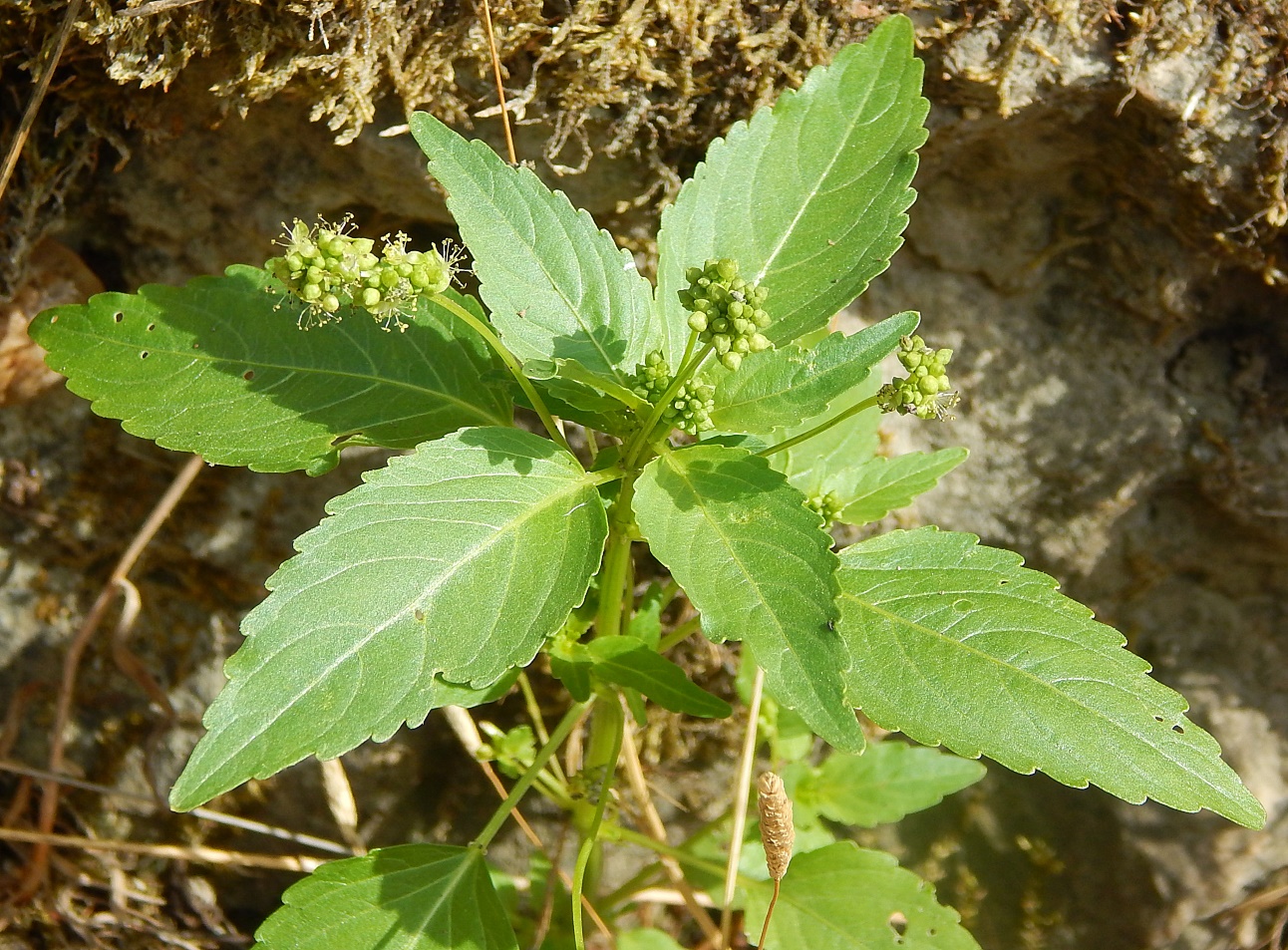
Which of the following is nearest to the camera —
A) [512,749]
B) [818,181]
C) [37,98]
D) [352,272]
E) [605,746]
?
[352,272]

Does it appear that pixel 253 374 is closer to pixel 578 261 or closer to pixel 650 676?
pixel 578 261

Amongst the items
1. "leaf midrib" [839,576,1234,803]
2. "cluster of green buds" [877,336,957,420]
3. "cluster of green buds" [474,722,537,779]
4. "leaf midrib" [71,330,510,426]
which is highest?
"cluster of green buds" [877,336,957,420]

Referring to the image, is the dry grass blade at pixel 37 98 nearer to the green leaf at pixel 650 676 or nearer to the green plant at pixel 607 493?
the green plant at pixel 607 493

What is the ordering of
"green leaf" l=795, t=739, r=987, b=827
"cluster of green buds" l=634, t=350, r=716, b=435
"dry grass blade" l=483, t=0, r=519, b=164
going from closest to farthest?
"cluster of green buds" l=634, t=350, r=716, b=435 < "dry grass blade" l=483, t=0, r=519, b=164 < "green leaf" l=795, t=739, r=987, b=827

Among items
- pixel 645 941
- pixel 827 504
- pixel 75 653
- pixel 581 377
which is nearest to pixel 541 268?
pixel 581 377

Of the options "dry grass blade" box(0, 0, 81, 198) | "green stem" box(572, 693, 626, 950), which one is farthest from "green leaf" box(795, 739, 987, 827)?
"dry grass blade" box(0, 0, 81, 198)

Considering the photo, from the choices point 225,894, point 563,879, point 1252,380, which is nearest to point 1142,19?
point 1252,380

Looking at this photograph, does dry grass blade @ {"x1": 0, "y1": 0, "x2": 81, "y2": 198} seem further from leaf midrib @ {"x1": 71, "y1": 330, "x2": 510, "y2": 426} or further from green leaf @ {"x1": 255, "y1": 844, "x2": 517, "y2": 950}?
green leaf @ {"x1": 255, "y1": 844, "x2": 517, "y2": 950}

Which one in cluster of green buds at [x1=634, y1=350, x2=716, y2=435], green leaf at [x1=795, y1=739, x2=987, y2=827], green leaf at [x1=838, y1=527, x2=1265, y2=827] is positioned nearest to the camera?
green leaf at [x1=838, y1=527, x2=1265, y2=827]
